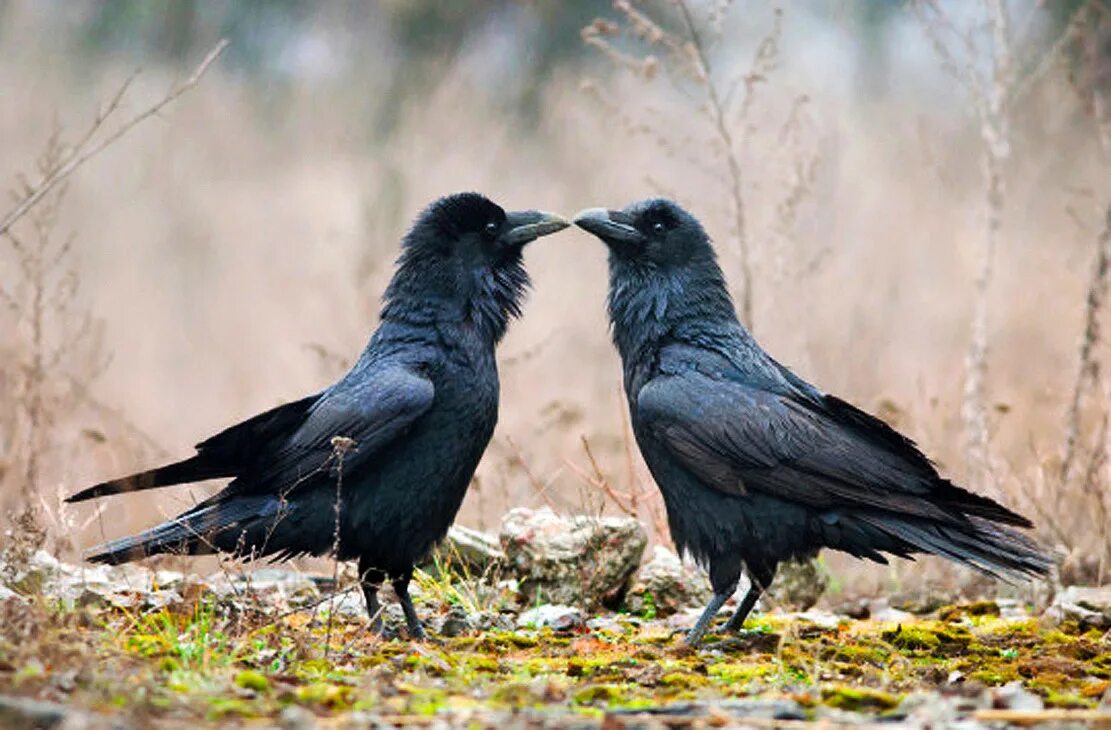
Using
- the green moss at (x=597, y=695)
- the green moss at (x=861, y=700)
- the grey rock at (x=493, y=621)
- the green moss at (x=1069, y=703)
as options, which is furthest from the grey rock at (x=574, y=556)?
the green moss at (x=1069, y=703)

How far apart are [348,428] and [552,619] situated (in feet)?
3.85

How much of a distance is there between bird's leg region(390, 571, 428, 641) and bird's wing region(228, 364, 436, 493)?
493 mm

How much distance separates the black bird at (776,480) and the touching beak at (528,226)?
0.72 metres

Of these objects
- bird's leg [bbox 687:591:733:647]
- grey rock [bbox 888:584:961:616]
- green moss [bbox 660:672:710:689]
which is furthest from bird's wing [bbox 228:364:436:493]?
grey rock [bbox 888:584:961:616]

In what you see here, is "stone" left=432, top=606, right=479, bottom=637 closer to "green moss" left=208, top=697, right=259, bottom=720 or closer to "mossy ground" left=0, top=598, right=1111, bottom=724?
"mossy ground" left=0, top=598, right=1111, bottom=724

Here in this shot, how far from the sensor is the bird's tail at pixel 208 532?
19.5ft

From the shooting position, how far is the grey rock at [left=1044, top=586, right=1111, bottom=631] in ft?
20.6

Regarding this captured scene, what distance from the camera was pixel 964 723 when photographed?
403 cm

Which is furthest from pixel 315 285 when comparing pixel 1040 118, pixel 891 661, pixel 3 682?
pixel 3 682

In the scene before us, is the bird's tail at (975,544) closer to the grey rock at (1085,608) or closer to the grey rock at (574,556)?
the grey rock at (1085,608)

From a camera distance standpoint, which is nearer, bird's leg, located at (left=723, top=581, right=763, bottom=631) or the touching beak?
bird's leg, located at (left=723, top=581, right=763, bottom=631)

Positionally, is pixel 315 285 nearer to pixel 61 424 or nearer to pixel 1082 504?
pixel 61 424

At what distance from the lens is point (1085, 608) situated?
630 cm

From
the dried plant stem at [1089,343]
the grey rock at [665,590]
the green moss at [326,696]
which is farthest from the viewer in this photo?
the dried plant stem at [1089,343]
